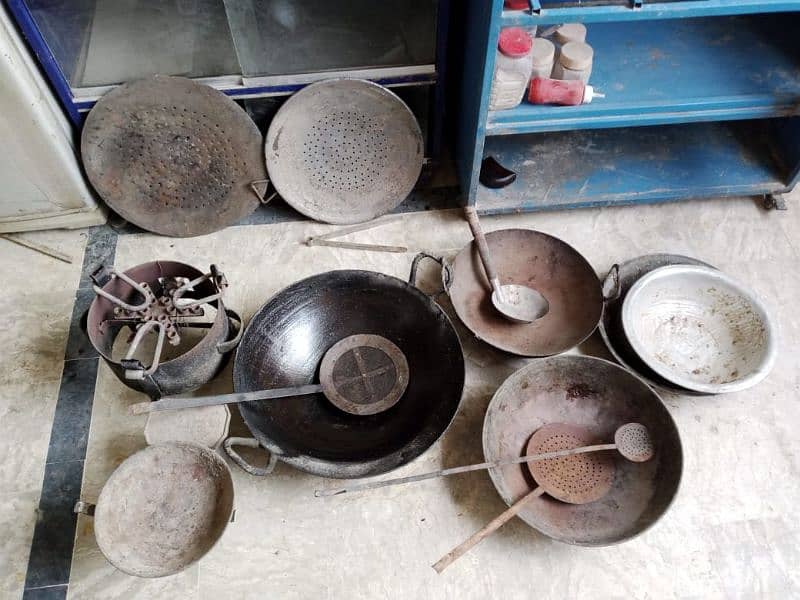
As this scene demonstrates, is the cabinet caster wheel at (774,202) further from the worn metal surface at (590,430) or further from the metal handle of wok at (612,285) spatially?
the worn metal surface at (590,430)

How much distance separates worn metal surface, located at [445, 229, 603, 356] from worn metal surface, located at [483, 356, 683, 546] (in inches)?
4.1

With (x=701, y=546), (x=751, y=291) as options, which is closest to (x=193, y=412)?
(x=701, y=546)

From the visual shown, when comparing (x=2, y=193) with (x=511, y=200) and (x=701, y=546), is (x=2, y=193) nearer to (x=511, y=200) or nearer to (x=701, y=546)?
(x=511, y=200)

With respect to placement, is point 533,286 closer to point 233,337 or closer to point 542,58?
point 542,58

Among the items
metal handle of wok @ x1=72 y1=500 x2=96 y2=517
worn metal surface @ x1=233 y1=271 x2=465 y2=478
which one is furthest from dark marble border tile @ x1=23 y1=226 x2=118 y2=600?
worn metal surface @ x1=233 y1=271 x2=465 y2=478

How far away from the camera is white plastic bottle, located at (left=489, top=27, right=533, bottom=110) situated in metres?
1.81

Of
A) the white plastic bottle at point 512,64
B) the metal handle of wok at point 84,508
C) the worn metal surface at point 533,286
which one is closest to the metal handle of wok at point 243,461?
the metal handle of wok at point 84,508

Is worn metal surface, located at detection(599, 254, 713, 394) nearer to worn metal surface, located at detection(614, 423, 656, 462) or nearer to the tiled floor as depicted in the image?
the tiled floor

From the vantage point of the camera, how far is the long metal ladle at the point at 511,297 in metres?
2.02

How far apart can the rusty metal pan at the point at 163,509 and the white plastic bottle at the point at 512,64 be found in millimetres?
1319

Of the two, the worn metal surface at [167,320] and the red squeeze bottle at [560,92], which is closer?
the worn metal surface at [167,320]

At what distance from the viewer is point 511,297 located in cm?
206

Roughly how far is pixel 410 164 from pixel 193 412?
1098 millimetres

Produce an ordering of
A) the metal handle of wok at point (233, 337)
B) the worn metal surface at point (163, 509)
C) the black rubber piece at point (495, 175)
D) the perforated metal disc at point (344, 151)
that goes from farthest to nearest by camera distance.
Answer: the black rubber piece at point (495, 175) < the perforated metal disc at point (344, 151) < the metal handle of wok at point (233, 337) < the worn metal surface at point (163, 509)
